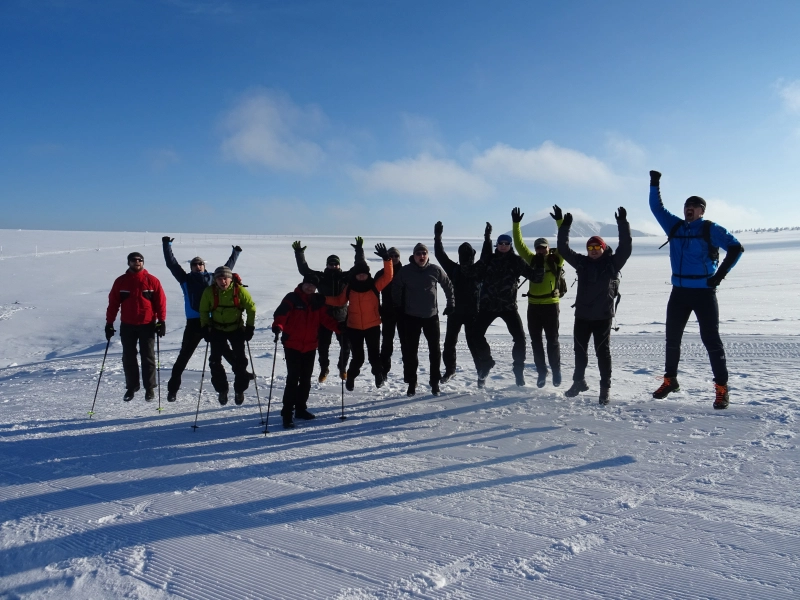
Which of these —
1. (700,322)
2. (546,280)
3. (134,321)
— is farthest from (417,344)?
(134,321)

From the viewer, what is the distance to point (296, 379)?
5594mm

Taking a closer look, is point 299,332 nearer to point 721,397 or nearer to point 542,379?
point 542,379

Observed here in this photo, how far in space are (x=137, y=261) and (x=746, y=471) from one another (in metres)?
6.62

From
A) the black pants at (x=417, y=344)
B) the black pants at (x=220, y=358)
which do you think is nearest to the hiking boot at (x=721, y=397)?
the black pants at (x=417, y=344)

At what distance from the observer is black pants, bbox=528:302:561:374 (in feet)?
21.7

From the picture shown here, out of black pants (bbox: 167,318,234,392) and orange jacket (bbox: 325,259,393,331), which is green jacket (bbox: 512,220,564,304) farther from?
black pants (bbox: 167,318,234,392)

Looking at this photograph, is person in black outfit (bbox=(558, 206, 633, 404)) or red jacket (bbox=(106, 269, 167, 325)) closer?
person in black outfit (bbox=(558, 206, 633, 404))

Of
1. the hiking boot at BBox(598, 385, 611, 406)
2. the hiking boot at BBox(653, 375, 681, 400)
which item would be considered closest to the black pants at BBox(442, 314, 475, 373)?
the hiking boot at BBox(598, 385, 611, 406)

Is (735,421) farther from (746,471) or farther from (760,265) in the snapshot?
(760,265)

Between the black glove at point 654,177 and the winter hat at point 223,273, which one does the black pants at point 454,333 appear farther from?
the winter hat at point 223,273

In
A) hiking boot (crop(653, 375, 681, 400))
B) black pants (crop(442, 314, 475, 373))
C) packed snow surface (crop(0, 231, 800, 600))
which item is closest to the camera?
packed snow surface (crop(0, 231, 800, 600))

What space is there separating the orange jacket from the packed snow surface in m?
0.92

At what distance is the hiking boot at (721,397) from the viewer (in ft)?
17.7

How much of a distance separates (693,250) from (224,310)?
510 centimetres
